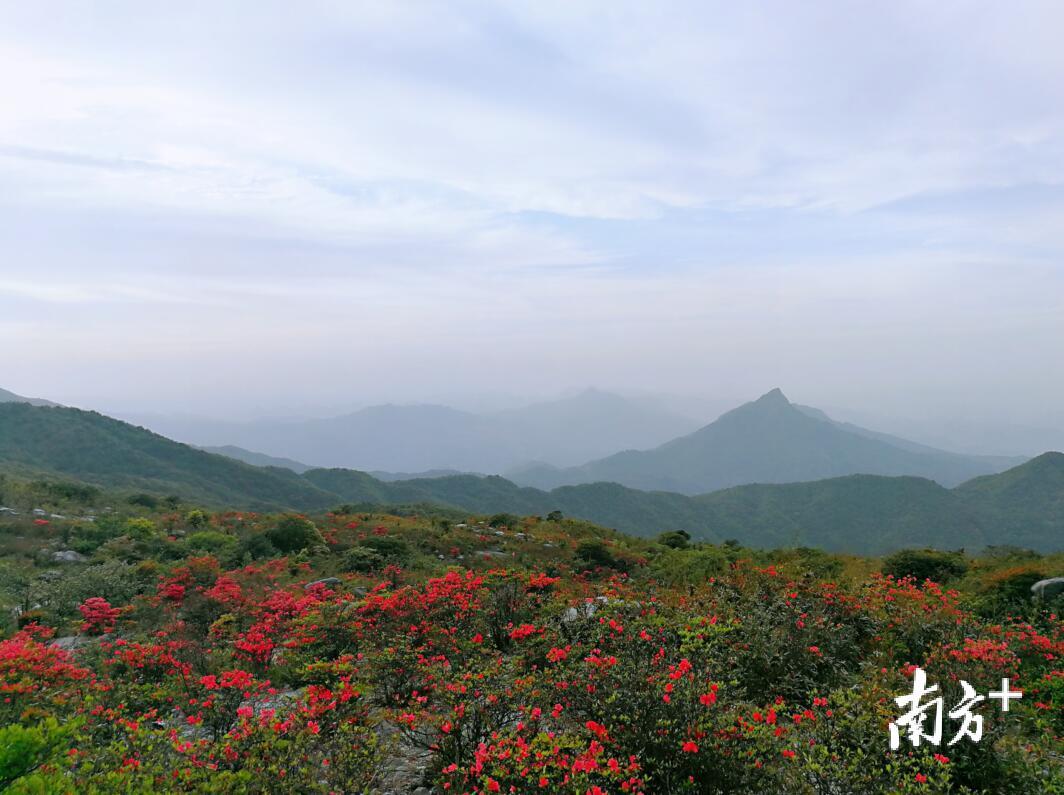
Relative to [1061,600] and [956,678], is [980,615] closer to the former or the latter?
[1061,600]

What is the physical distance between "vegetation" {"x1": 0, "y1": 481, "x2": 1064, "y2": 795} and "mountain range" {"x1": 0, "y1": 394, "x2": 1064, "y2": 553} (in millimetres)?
69275

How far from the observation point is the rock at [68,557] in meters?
14.6

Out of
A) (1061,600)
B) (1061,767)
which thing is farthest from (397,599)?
(1061,600)

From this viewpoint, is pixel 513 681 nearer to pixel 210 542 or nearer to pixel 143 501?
pixel 210 542

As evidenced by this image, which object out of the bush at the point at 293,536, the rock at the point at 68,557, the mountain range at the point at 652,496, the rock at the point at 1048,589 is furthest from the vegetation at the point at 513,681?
the mountain range at the point at 652,496

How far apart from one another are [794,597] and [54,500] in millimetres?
28621

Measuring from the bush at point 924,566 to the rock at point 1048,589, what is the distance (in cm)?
308

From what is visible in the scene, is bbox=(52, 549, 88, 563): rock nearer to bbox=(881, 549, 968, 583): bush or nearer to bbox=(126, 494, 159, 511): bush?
bbox=(126, 494, 159, 511): bush

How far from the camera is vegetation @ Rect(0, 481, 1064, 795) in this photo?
4117 mm

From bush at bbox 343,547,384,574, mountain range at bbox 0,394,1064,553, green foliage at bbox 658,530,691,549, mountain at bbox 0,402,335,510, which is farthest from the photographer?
mountain range at bbox 0,394,1064,553

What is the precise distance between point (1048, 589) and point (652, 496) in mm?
125534

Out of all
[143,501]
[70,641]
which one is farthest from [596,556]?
[143,501]

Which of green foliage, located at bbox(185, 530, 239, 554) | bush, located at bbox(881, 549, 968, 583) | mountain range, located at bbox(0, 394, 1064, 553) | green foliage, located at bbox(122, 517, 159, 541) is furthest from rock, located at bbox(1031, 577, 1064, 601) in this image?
mountain range, located at bbox(0, 394, 1064, 553)

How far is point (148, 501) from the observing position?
26359 mm
